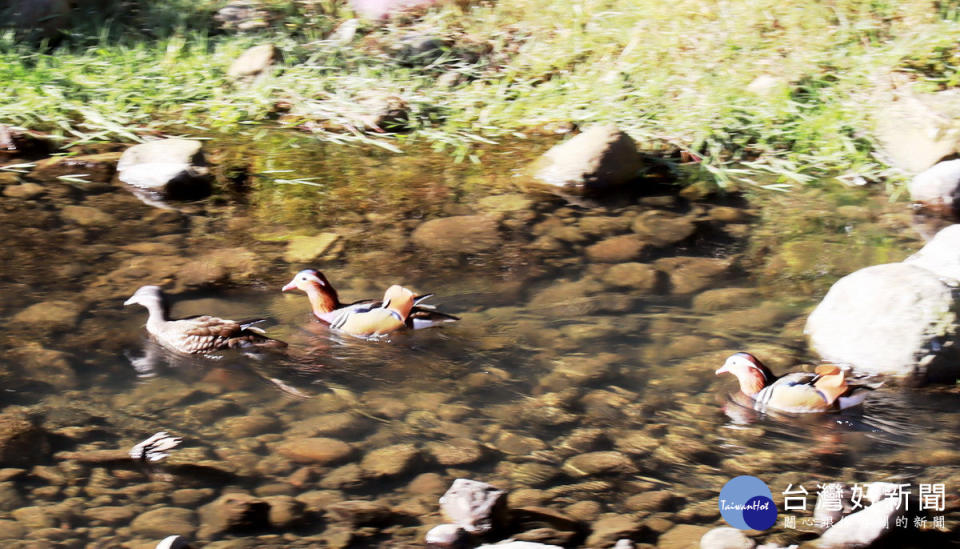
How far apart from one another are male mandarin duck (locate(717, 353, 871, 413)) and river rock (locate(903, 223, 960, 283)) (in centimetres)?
121

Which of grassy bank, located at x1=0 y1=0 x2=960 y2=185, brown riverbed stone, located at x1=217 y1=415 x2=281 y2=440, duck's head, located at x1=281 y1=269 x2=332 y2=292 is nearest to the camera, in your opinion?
brown riverbed stone, located at x1=217 y1=415 x2=281 y2=440

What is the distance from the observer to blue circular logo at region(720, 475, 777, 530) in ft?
11.6

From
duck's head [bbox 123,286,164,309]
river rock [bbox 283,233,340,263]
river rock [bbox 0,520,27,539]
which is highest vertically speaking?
duck's head [bbox 123,286,164,309]

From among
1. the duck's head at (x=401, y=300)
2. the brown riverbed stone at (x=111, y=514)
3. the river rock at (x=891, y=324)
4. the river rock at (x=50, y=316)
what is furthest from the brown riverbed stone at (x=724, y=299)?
the river rock at (x=50, y=316)

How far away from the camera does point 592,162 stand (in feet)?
23.4

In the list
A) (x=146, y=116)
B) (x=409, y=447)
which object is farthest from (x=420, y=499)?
(x=146, y=116)

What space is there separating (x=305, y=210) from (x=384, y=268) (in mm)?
1110

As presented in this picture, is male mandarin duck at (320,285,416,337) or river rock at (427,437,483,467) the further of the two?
male mandarin duck at (320,285,416,337)

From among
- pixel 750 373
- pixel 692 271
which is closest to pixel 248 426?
pixel 750 373

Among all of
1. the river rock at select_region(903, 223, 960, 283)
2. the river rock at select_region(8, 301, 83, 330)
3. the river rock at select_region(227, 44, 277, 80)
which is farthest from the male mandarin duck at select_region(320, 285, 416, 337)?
the river rock at select_region(227, 44, 277, 80)

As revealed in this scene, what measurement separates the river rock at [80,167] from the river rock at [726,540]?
17.4 feet

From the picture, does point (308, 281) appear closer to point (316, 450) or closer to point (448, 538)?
point (316, 450)

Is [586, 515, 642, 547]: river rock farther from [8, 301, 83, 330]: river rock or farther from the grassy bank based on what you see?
the grassy bank

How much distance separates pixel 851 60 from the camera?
337 inches
